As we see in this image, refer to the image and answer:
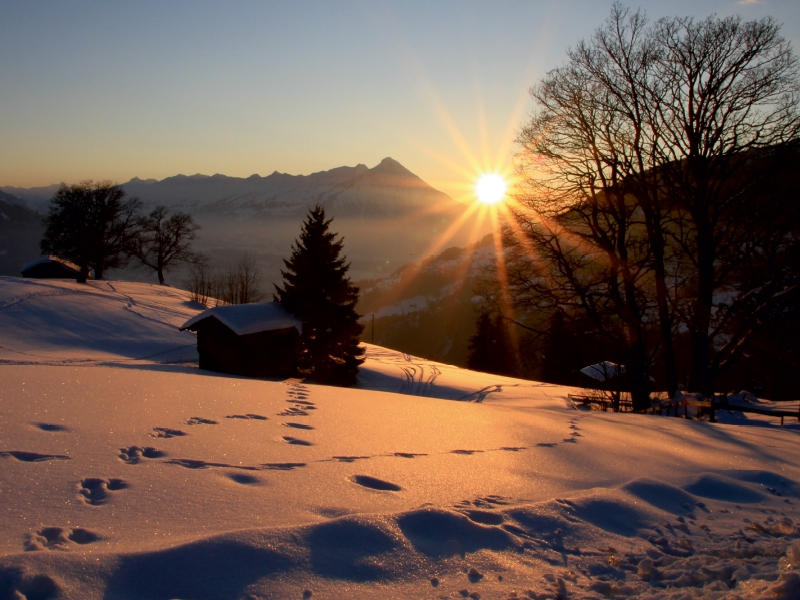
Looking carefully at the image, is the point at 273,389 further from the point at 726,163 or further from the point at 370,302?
the point at 370,302

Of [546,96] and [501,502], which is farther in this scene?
[546,96]

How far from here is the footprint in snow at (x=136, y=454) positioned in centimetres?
410

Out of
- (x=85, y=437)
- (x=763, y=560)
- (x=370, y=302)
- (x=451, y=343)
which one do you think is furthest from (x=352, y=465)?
(x=370, y=302)

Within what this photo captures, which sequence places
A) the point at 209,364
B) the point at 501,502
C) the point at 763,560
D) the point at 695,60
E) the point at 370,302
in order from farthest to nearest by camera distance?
the point at 370,302 < the point at 209,364 < the point at 695,60 < the point at 501,502 < the point at 763,560

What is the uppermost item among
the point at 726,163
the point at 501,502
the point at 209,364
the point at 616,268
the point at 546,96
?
the point at 546,96

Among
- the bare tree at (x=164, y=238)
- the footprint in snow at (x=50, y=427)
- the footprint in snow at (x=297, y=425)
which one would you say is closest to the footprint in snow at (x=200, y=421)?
the footprint in snow at (x=297, y=425)

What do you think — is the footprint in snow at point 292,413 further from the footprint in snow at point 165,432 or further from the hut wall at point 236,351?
the hut wall at point 236,351

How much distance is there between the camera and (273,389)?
9.67m

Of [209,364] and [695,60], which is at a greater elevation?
[695,60]

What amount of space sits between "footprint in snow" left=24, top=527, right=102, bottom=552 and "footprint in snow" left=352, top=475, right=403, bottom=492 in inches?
74.1

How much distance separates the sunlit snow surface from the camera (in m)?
2.58

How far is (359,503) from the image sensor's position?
362cm

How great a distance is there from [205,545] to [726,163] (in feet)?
41.1

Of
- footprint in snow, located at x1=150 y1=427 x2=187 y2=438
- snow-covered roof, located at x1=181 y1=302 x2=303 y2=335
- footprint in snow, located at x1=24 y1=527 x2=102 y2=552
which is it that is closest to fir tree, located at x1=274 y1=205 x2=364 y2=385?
snow-covered roof, located at x1=181 y1=302 x2=303 y2=335
